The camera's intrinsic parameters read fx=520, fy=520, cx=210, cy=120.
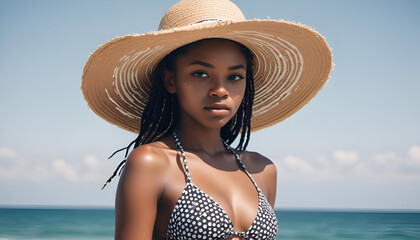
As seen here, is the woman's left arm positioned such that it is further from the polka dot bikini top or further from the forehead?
the forehead

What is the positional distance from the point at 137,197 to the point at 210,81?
0.70 m

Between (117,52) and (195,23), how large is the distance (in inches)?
17.3

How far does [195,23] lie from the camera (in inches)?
108

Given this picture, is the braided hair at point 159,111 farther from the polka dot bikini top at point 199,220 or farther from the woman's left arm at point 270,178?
the woman's left arm at point 270,178

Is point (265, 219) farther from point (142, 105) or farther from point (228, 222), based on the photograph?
point (142, 105)

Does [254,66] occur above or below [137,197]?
above

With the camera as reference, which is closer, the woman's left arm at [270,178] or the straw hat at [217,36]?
the straw hat at [217,36]

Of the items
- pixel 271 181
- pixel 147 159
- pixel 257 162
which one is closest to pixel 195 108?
pixel 147 159

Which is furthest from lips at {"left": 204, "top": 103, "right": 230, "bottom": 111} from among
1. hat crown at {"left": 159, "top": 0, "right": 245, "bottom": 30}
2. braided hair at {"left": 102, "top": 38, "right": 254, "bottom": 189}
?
hat crown at {"left": 159, "top": 0, "right": 245, "bottom": 30}

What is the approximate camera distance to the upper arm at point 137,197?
96.8 inches

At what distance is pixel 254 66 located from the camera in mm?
3295

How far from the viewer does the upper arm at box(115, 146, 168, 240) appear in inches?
96.8

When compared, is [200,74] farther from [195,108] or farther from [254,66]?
[254,66]

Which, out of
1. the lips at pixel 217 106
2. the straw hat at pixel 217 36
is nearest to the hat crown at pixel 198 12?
the straw hat at pixel 217 36
